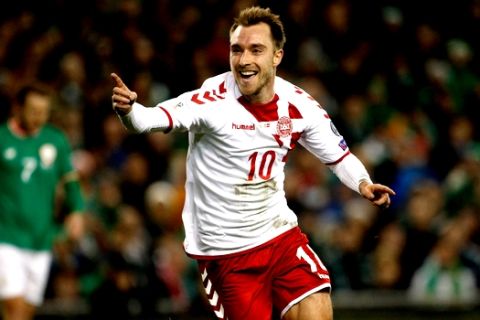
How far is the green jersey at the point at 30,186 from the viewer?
26.7 feet

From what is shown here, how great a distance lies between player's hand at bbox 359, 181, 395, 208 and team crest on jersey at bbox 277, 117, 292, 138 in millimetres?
503

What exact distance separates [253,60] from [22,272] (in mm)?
3293

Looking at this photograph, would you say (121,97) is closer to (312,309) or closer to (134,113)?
(134,113)

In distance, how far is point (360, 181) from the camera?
5.91m

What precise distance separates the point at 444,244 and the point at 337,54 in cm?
339

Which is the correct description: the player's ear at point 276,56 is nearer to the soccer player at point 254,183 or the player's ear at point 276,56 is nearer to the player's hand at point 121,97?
the soccer player at point 254,183

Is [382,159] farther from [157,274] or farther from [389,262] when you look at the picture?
[157,274]

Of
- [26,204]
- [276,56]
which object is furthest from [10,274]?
[276,56]

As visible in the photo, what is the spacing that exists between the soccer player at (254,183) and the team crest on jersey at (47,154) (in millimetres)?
2631

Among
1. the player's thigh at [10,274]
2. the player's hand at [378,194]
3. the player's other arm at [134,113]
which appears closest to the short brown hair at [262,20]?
the player's other arm at [134,113]

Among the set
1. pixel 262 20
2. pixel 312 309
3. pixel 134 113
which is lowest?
pixel 312 309

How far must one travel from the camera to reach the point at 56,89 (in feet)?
36.4

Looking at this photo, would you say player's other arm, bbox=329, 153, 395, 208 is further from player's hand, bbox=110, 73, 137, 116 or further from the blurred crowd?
the blurred crowd

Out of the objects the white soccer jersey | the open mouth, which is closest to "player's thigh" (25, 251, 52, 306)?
the white soccer jersey
